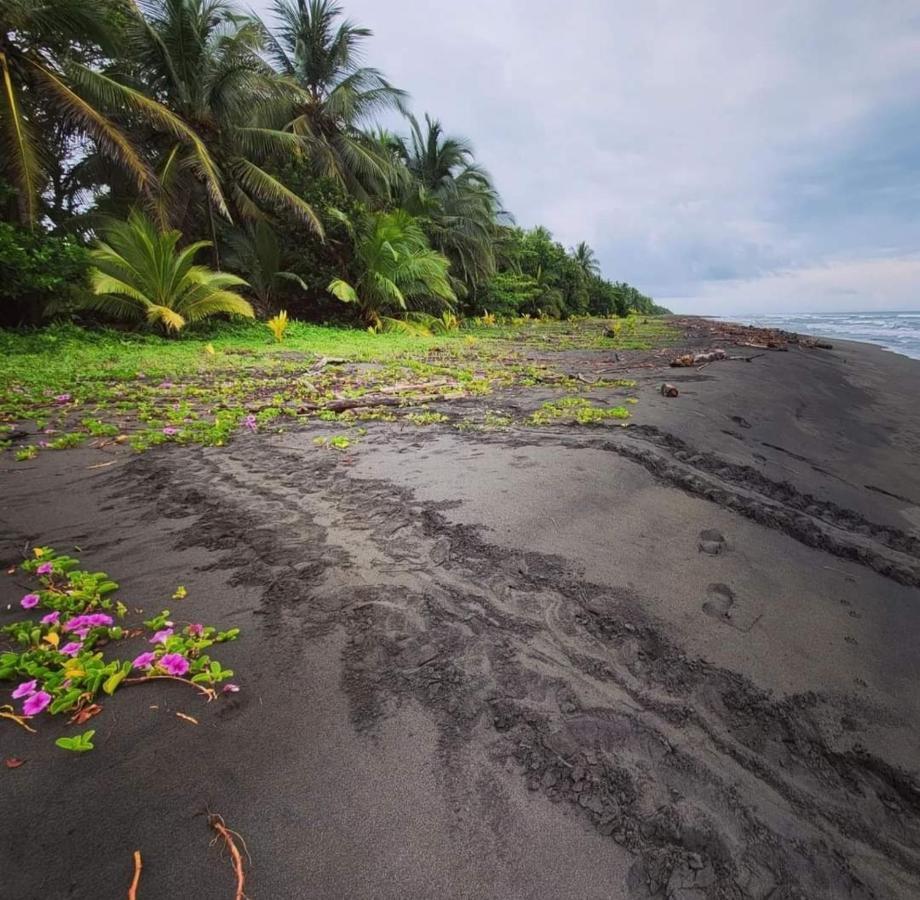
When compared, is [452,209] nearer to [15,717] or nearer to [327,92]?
[327,92]

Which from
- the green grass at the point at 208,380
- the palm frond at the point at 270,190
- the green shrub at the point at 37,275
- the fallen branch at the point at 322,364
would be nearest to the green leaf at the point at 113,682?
the green grass at the point at 208,380

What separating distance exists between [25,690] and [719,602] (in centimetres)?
226

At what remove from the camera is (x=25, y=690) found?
1235 millimetres

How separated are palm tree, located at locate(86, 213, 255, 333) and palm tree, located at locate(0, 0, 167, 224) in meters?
1.09

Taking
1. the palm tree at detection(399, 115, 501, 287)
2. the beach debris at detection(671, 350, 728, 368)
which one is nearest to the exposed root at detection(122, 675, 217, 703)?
the beach debris at detection(671, 350, 728, 368)

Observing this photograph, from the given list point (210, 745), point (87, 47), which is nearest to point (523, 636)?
point (210, 745)

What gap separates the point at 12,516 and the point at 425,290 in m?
13.1

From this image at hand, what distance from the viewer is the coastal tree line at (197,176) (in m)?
8.10

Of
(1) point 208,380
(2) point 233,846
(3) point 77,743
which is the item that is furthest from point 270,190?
(2) point 233,846

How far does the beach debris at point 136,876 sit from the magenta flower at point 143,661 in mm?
549

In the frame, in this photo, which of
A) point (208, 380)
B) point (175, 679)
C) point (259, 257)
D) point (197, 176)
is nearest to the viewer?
point (175, 679)

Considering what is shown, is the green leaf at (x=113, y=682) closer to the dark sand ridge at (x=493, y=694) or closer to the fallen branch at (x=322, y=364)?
the dark sand ridge at (x=493, y=694)

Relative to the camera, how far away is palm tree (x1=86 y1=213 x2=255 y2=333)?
891 cm

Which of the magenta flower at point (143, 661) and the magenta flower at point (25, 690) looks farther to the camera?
the magenta flower at point (143, 661)
